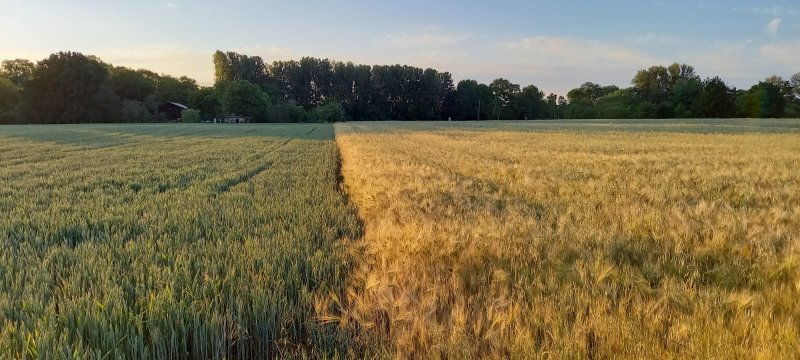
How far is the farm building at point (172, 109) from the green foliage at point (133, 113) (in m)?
13.0

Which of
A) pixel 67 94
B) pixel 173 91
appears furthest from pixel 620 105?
pixel 67 94

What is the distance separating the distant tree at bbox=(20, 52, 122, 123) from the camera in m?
78.2

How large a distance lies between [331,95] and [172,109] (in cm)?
3891

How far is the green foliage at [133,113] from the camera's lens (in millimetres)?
83450

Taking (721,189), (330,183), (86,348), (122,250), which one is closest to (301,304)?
(86,348)

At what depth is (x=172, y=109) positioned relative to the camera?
4006 inches

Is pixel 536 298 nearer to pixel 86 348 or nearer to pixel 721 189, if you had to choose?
pixel 86 348

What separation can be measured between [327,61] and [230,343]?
131 metres

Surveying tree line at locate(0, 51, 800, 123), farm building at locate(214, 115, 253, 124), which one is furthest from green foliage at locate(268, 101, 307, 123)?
farm building at locate(214, 115, 253, 124)

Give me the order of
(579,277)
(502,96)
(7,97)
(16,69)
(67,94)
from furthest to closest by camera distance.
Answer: (502,96), (16,69), (7,97), (67,94), (579,277)

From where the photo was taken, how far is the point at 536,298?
272 centimetres

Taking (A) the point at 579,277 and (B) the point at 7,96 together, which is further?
(B) the point at 7,96

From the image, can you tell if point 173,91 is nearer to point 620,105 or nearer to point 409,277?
point 620,105

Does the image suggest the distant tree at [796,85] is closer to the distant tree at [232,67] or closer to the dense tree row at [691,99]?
the dense tree row at [691,99]
